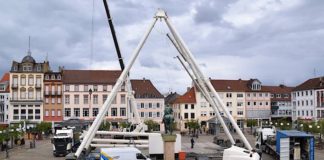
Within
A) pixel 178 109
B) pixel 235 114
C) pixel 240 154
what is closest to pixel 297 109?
pixel 235 114

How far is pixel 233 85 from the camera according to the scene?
398ft

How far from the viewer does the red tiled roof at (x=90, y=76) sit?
4166 inches

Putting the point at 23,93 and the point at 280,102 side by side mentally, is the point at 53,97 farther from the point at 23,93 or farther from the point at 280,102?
the point at 280,102

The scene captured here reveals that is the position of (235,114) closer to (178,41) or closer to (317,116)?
(317,116)

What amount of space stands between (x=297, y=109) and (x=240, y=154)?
9185 centimetres

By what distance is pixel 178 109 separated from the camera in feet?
390

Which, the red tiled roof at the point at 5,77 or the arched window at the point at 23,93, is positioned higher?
the red tiled roof at the point at 5,77

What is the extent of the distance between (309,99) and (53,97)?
198ft

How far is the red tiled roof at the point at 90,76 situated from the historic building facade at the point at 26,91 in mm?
6430

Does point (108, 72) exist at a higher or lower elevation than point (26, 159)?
higher

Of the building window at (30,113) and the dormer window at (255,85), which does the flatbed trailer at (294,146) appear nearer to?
the building window at (30,113)

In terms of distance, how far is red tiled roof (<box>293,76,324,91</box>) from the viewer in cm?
10951

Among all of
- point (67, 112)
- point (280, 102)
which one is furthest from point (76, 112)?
point (280, 102)

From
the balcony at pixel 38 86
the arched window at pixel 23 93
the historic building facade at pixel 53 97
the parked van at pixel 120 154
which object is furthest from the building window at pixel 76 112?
the parked van at pixel 120 154
